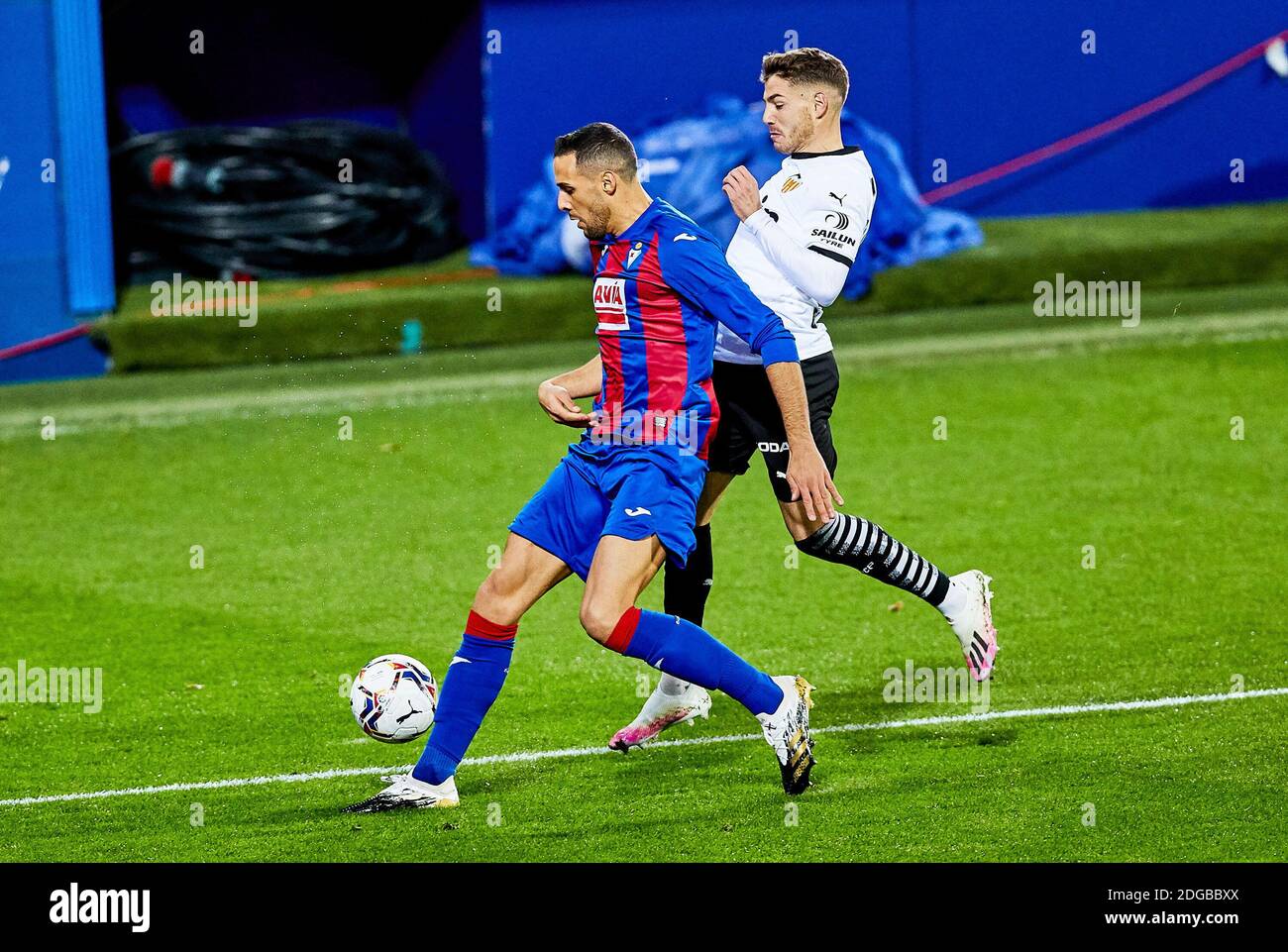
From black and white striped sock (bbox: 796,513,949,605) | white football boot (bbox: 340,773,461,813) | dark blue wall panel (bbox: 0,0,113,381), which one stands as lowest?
white football boot (bbox: 340,773,461,813)

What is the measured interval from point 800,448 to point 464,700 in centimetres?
117

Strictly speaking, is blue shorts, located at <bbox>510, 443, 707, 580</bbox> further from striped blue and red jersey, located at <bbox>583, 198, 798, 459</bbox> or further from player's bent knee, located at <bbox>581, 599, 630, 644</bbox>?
player's bent knee, located at <bbox>581, 599, 630, 644</bbox>

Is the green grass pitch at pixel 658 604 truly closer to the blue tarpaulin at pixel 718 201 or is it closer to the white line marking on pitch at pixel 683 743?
the white line marking on pitch at pixel 683 743

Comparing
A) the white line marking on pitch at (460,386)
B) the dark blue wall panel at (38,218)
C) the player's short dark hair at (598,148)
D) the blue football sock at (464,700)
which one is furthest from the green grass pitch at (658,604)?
the player's short dark hair at (598,148)

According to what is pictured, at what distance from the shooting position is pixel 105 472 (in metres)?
9.66

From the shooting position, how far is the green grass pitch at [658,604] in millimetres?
5000

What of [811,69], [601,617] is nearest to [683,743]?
[601,617]

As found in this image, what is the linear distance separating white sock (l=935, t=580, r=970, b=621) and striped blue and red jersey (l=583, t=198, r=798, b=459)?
112 centimetres

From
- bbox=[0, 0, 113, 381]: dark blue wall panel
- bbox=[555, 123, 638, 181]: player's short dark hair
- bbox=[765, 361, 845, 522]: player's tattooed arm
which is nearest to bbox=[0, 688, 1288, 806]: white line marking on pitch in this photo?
bbox=[765, 361, 845, 522]: player's tattooed arm

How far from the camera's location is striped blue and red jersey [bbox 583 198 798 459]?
5.08 meters

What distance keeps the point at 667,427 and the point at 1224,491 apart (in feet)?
14.2

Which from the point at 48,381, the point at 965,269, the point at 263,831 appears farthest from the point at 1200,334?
the point at 263,831

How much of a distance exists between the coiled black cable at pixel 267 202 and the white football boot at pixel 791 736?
9527mm

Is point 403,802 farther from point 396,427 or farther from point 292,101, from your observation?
point 292,101
